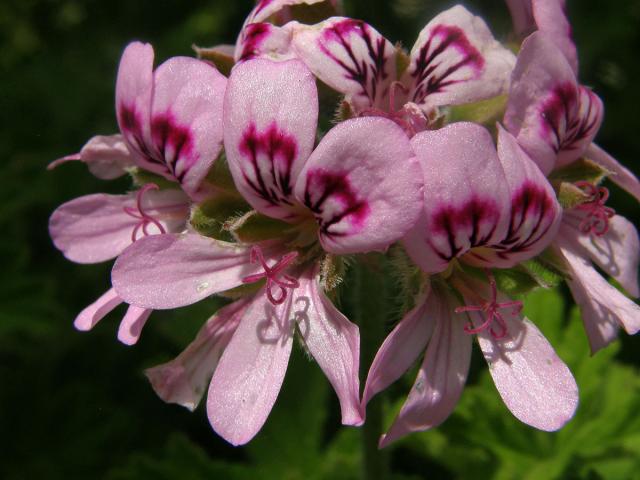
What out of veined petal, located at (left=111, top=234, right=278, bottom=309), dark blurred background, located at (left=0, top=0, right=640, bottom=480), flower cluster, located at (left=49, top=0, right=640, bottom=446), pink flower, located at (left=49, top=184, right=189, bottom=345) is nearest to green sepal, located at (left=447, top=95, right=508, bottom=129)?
flower cluster, located at (left=49, top=0, right=640, bottom=446)

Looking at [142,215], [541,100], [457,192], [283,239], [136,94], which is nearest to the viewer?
[457,192]

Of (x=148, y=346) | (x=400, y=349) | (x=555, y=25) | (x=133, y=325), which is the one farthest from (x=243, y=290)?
(x=148, y=346)

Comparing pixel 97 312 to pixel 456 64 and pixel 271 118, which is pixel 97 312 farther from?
pixel 456 64

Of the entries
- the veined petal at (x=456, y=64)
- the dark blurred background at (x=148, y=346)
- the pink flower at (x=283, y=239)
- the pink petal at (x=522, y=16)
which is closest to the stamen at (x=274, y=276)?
the pink flower at (x=283, y=239)

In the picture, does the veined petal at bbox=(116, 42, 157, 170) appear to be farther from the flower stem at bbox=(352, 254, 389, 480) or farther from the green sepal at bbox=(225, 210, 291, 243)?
the flower stem at bbox=(352, 254, 389, 480)

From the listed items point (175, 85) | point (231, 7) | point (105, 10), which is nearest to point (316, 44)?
point (175, 85)

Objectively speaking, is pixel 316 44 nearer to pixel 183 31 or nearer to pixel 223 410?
pixel 223 410
